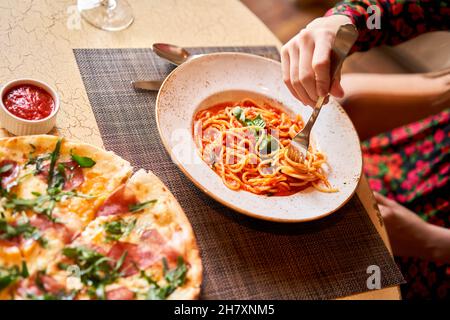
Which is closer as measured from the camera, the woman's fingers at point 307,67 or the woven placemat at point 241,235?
the woven placemat at point 241,235

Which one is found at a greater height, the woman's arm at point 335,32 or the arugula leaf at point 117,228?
the woman's arm at point 335,32

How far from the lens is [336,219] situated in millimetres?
1850

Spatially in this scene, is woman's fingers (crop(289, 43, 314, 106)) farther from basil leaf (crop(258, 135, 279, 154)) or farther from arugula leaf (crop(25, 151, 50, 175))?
arugula leaf (crop(25, 151, 50, 175))

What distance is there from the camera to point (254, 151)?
1.92m

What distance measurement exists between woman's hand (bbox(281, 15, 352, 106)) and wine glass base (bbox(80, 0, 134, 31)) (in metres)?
0.73

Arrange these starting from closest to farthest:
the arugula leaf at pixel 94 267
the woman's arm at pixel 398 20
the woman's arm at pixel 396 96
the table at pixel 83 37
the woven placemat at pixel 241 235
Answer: the arugula leaf at pixel 94 267 < the woven placemat at pixel 241 235 < the table at pixel 83 37 < the woman's arm at pixel 398 20 < the woman's arm at pixel 396 96

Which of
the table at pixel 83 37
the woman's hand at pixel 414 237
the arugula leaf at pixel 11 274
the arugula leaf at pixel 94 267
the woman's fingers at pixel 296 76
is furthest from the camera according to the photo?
the woman's hand at pixel 414 237

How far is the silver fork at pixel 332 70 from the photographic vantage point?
167 centimetres

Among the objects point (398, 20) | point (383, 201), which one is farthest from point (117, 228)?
point (398, 20)

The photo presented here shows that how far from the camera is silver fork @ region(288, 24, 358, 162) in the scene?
1672 millimetres

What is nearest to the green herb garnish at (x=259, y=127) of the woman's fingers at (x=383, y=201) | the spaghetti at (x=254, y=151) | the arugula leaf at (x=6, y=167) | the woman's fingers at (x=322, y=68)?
the spaghetti at (x=254, y=151)

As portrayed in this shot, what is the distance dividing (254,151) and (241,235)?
1.25 ft

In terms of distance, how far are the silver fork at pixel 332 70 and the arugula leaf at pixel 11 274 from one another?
1011 mm

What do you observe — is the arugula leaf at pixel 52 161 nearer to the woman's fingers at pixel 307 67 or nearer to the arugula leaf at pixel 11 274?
the arugula leaf at pixel 11 274
